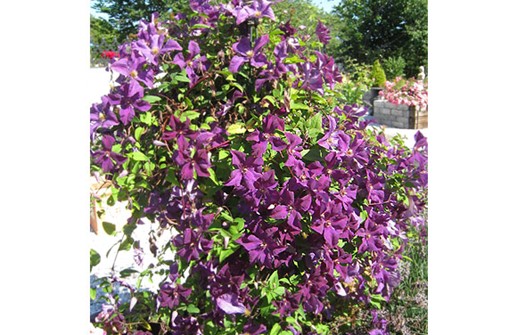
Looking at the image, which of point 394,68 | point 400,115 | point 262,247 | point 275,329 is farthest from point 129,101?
point 394,68

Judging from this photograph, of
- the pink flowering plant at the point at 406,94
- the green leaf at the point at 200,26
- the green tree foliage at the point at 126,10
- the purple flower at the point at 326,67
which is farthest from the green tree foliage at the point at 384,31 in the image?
the green leaf at the point at 200,26

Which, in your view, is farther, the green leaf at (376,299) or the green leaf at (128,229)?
the green leaf at (376,299)

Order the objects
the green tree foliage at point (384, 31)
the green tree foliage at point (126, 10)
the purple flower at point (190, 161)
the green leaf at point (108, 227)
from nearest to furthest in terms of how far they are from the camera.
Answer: the purple flower at point (190, 161) → the green leaf at point (108, 227) → the green tree foliage at point (126, 10) → the green tree foliage at point (384, 31)

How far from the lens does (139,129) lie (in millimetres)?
1181

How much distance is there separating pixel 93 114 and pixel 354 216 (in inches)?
29.9

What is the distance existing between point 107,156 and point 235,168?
321 mm

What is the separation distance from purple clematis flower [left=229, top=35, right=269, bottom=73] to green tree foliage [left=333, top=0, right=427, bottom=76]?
1214 centimetres

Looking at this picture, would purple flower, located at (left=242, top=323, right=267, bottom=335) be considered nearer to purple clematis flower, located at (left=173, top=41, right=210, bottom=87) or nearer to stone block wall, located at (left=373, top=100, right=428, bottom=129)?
purple clematis flower, located at (left=173, top=41, right=210, bottom=87)

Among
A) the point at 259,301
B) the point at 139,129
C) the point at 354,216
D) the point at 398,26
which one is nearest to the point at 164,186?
the point at 139,129

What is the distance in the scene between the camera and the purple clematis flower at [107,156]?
113cm

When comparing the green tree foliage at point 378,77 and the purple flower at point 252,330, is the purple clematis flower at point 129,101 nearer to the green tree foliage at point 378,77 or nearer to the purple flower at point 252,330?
the purple flower at point 252,330

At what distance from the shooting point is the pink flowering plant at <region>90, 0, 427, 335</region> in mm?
1160

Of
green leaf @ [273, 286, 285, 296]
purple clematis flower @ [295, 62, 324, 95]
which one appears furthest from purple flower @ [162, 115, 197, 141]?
green leaf @ [273, 286, 285, 296]
